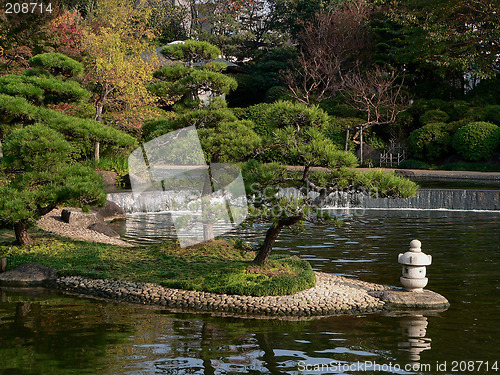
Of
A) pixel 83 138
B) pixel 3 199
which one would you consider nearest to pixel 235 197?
pixel 83 138

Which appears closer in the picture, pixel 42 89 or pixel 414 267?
pixel 414 267

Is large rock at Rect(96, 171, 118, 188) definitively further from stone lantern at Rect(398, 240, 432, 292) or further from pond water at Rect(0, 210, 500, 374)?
stone lantern at Rect(398, 240, 432, 292)

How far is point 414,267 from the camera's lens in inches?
310

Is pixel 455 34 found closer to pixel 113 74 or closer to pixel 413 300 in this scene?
pixel 113 74

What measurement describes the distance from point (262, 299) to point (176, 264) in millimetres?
2175

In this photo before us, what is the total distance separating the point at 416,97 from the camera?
30.3 metres

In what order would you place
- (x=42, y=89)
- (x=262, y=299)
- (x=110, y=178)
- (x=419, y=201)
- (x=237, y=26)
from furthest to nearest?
(x=237, y=26), (x=110, y=178), (x=419, y=201), (x=42, y=89), (x=262, y=299)

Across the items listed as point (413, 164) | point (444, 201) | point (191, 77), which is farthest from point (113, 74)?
point (413, 164)

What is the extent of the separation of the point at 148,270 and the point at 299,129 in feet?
10.8

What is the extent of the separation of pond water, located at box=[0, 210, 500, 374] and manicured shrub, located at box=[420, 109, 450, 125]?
59.9 ft

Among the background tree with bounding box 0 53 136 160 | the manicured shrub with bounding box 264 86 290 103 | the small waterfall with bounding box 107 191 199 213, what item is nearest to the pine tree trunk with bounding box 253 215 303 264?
the background tree with bounding box 0 53 136 160

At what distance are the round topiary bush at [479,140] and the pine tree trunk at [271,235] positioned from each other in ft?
60.0

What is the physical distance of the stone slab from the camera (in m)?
7.61

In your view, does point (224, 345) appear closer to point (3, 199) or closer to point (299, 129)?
point (299, 129)
